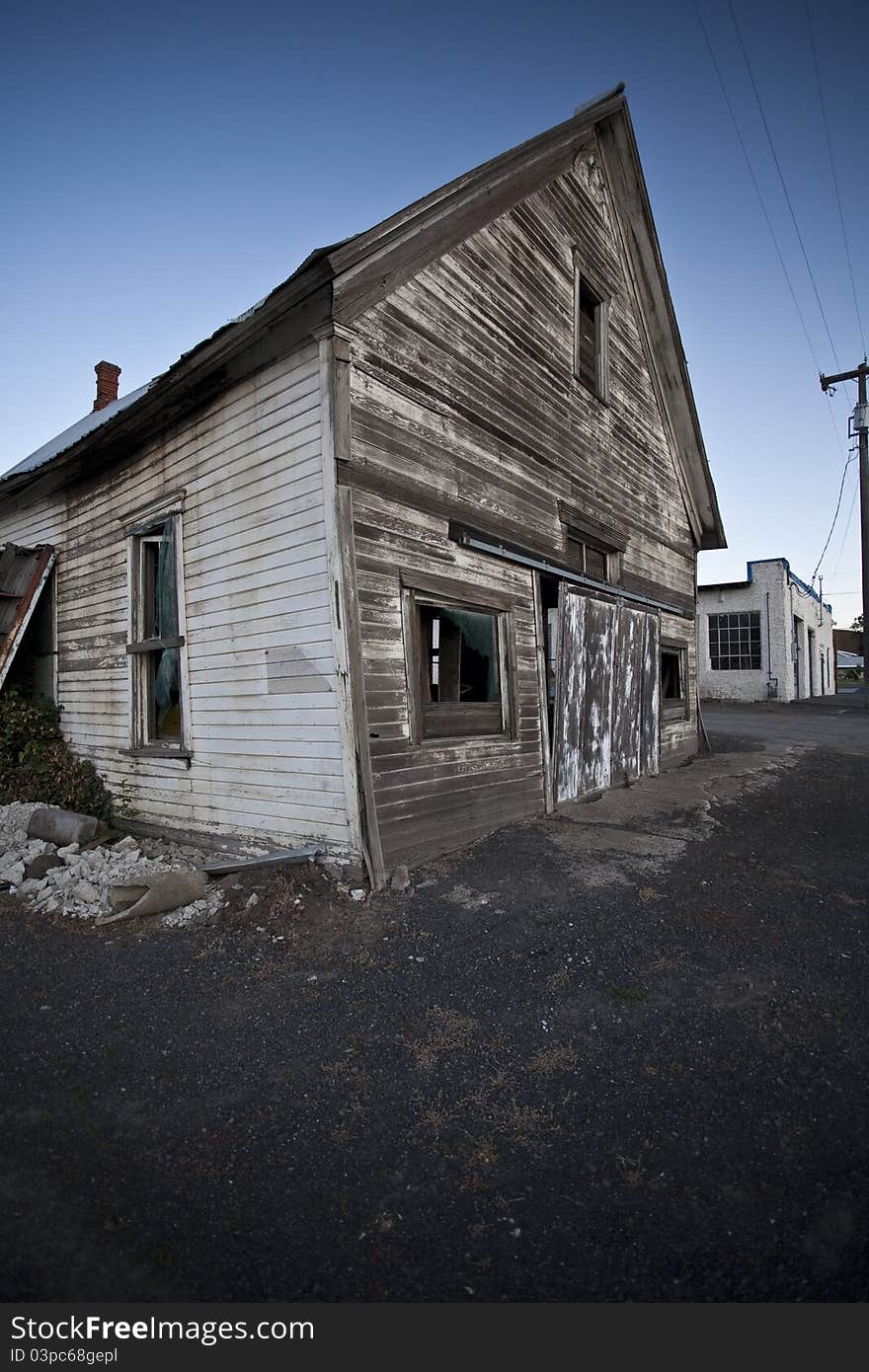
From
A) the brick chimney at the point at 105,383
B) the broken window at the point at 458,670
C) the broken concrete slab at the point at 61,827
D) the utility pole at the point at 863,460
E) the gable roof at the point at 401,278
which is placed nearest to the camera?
the gable roof at the point at 401,278

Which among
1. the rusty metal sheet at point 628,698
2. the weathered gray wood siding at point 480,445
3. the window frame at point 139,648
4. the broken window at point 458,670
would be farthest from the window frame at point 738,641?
the window frame at point 139,648

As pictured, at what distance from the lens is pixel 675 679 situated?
475 inches

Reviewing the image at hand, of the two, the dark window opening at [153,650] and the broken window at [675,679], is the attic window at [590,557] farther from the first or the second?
the dark window opening at [153,650]

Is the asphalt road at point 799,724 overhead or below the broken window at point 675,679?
below

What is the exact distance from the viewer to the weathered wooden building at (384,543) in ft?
17.7

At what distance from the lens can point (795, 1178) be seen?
2.35 m

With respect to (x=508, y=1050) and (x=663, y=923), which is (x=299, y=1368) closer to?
(x=508, y=1050)

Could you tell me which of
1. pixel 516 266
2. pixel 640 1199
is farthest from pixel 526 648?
pixel 640 1199

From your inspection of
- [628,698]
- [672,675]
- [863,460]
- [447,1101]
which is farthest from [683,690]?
[863,460]

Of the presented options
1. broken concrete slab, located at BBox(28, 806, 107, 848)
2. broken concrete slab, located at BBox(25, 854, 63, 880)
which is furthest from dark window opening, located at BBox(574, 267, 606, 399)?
broken concrete slab, located at BBox(25, 854, 63, 880)

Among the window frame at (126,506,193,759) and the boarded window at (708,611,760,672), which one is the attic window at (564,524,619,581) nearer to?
the window frame at (126,506,193,759)

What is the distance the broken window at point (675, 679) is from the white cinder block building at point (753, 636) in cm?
1185

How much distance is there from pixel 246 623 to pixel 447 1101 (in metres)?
4.34

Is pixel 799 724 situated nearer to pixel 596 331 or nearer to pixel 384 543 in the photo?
pixel 596 331
